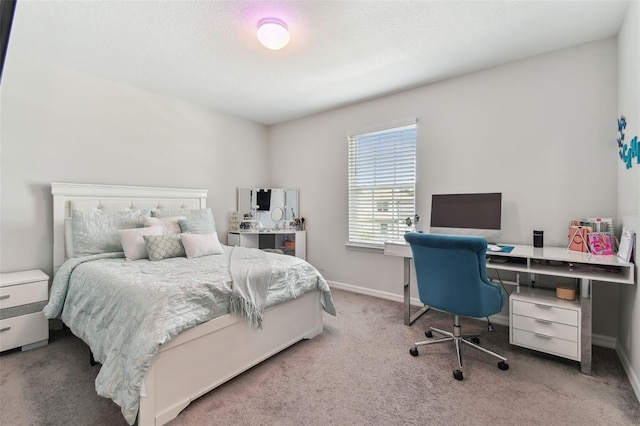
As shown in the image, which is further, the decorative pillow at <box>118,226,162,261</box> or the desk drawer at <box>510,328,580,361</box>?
the decorative pillow at <box>118,226,162,261</box>

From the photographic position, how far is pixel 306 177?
452cm

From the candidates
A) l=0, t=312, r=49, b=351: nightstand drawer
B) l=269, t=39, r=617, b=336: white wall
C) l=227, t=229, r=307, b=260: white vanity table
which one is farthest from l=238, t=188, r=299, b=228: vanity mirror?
l=0, t=312, r=49, b=351: nightstand drawer

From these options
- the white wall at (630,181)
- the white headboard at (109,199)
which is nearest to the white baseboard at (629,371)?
the white wall at (630,181)

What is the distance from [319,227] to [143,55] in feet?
9.36

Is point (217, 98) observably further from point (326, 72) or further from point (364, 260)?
point (364, 260)

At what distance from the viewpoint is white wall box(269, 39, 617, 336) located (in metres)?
2.47

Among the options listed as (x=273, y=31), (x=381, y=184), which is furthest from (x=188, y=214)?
(x=381, y=184)

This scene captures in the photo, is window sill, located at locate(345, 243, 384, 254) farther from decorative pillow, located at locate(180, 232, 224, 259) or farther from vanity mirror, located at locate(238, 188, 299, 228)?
decorative pillow, located at locate(180, 232, 224, 259)

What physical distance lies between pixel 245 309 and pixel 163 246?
3.96ft

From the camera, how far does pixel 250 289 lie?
2.09 metres

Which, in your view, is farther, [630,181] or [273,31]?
[273,31]

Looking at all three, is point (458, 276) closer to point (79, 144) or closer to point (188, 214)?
point (188, 214)

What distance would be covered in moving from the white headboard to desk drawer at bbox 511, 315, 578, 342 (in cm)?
362

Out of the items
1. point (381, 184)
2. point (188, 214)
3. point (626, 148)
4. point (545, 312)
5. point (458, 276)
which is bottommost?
point (545, 312)
